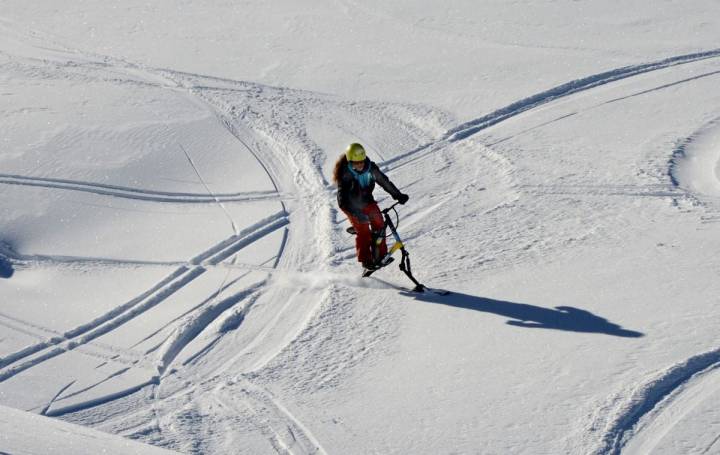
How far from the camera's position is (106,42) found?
15672mm

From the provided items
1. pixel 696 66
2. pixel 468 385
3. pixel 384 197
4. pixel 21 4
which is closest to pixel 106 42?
pixel 21 4

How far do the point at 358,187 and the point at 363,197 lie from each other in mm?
110

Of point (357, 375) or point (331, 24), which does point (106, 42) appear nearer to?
point (331, 24)

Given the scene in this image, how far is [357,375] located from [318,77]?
7.47 meters

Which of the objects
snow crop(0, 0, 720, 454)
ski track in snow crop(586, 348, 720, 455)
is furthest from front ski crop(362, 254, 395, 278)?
ski track in snow crop(586, 348, 720, 455)

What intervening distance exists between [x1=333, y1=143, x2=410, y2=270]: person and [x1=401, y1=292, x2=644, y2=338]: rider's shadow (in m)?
0.70

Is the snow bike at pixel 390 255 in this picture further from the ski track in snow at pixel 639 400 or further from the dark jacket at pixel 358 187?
the ski track in snow at pixel 639 400

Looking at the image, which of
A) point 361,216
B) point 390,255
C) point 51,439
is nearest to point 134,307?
point 361,216

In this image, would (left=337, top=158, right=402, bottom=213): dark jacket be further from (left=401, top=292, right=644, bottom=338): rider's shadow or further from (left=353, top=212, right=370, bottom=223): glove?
(left=401, top=292, right=644, bottom=338): rider's shadow

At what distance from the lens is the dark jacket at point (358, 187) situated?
29.2 ft

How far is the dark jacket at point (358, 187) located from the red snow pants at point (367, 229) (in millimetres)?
74

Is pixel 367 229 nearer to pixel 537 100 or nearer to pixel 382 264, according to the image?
pixel 382 264

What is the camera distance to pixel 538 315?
8266 millimetres

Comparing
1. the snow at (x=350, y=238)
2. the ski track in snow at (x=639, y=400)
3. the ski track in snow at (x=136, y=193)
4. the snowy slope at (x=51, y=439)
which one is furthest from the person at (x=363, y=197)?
the snowy slope at (x=51, y=439)
